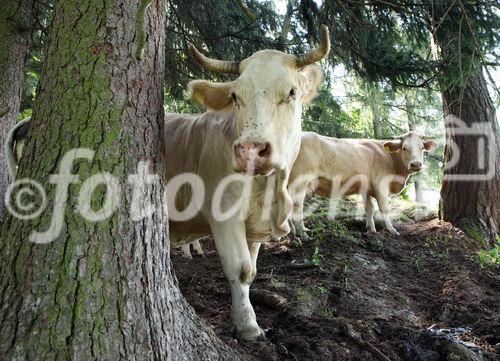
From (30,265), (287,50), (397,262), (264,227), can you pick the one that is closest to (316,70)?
(264,227)

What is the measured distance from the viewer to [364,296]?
19.1ft

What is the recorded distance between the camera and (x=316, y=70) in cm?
474

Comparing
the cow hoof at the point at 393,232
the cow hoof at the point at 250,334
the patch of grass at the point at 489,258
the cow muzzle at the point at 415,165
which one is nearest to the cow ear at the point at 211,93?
the cow hoof at the point at 250,334

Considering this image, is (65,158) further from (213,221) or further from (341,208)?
(341,208)

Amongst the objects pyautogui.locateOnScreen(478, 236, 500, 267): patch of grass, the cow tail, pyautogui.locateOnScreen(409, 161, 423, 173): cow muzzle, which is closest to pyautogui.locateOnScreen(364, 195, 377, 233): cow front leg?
pyautogui.locateOnScreen(409, 161, 423, 173): cow muzzle

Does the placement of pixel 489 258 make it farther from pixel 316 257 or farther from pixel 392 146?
pixel 392 146

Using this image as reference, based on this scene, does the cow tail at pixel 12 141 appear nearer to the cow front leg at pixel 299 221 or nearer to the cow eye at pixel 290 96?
the cow eye at pixel 290 96

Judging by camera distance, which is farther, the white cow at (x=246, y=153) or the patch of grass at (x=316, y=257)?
the patch of grass at (x=316, y=257)

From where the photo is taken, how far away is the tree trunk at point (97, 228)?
102 inches

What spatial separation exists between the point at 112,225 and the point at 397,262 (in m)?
5.67

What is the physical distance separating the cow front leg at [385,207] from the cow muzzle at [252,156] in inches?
260

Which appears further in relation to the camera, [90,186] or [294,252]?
[294,252]

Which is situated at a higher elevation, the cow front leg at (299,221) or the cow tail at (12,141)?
the cow tail at (12,141)

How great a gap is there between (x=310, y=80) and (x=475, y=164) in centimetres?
599
